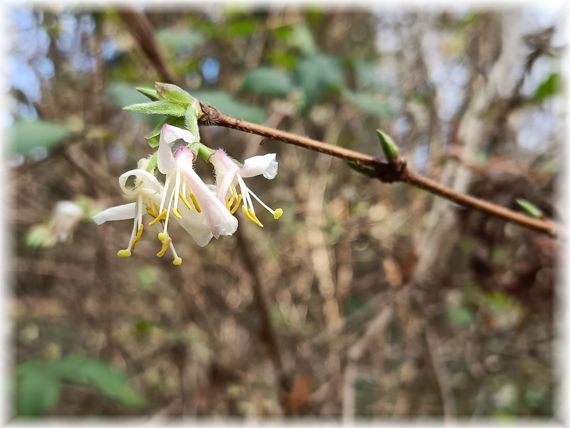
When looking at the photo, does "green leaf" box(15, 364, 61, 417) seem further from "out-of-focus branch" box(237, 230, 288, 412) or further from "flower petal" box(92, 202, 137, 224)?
"flower petal" box(92, 202, 137, 224)

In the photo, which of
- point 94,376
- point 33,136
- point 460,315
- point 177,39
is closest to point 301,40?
point 177,39

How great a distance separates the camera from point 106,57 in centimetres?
221

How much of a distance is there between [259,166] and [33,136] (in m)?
1.01

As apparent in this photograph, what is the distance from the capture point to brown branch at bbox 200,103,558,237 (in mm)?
556

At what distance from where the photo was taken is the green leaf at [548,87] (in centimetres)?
137

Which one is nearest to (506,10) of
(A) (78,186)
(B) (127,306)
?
(A) (78,186)

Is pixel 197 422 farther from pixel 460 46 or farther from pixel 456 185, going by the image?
pixel 460 46

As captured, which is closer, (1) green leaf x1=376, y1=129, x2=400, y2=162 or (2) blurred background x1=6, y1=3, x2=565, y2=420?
(1) green leaf x1=376, y1=129, x2=400, y2=162

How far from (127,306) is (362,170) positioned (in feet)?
6.94

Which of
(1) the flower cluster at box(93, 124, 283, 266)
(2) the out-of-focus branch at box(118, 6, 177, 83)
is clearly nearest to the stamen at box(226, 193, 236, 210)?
(1) the flower cluster at box(93, 124, 283, 266)

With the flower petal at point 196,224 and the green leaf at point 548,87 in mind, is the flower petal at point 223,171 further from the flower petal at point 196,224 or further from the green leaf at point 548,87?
the green leaf at point 548,87

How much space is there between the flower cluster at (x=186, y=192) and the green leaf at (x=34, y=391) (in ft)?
3.03

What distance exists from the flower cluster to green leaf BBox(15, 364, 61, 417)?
92cm

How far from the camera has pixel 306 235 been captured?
82.4 inches
